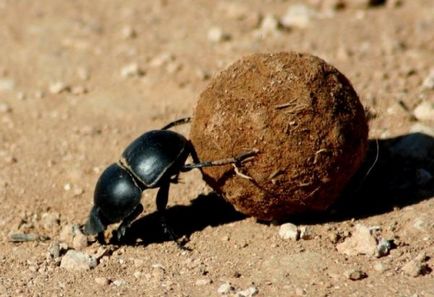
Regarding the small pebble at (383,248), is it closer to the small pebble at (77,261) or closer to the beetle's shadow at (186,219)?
the beetle's shadow at (186,219)

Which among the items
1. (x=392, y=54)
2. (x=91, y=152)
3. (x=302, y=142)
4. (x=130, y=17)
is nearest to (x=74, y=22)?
(x=130, y=17)

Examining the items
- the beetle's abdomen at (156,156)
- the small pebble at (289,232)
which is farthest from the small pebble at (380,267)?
the beetle's abdomen at (156,156)

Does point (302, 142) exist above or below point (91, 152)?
above

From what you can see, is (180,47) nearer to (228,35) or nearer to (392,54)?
(228,35)

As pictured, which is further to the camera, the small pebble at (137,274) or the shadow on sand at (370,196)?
the shadow on sand at (370,196)

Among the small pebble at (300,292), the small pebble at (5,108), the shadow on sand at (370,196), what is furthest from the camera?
the small pebble at (5,108)

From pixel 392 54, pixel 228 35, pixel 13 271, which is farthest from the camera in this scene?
pixel 228 35

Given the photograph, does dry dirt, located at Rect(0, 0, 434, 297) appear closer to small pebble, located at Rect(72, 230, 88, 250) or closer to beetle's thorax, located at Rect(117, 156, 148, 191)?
small pebble, located at Rect(72, 230, 88, 250)
